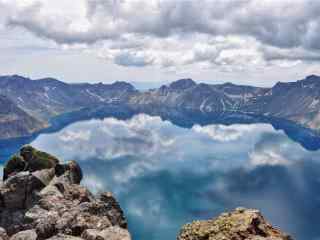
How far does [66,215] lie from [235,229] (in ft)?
80.8

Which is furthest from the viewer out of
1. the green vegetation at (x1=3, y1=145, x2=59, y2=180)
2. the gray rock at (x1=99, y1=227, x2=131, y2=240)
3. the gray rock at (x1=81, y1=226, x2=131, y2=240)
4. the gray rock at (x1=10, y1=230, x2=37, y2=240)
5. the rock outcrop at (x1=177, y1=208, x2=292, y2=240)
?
the green vegetation at (x1=3, y1=145, x2=59, y2=180)

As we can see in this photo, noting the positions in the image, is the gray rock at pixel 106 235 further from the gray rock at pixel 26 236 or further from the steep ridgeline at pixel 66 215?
the gray rock at pixel 26 236

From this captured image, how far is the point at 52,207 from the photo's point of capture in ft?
179

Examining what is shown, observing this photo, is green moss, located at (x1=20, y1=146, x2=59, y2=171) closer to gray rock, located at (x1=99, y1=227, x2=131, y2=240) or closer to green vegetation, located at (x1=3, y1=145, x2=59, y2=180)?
green vegetation, located at (x1=3, y1=145, x2=59, y2=180)

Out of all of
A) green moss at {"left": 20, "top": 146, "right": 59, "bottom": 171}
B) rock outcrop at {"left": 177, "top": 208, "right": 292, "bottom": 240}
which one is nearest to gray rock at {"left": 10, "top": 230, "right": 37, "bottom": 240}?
rock outcrop at {"left": 177, "top": 208, "right": 292, "bottom": 240}

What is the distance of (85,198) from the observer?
67.4 metres

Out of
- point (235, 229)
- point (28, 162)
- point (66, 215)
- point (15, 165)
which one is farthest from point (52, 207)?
point (15, 165)

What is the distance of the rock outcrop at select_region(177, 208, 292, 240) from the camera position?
23.9m

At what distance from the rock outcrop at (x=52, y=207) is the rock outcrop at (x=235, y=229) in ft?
41.2

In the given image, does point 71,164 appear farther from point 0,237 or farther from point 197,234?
point 197,234

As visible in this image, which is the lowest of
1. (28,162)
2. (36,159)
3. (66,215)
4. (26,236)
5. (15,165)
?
(15,165)

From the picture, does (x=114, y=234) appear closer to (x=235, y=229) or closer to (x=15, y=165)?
(x=235, y=229)

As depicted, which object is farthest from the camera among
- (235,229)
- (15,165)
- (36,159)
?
(36,159)

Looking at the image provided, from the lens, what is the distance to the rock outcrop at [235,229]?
23.9m
